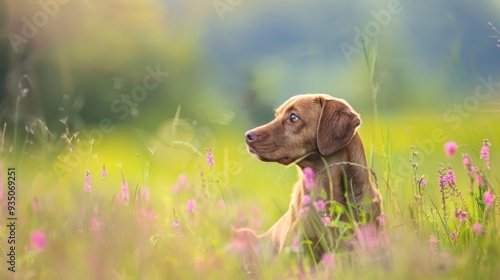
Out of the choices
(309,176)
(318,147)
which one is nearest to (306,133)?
(318,147)

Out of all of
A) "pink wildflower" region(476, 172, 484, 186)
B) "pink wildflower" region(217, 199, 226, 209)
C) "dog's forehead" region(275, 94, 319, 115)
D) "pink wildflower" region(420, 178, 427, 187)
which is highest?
"dog's forehead" region(275, 94, 319, 115)

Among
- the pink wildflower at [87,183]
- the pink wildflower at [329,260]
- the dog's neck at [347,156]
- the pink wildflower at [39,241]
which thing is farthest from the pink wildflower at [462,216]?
the pink wildflower at [39,241]

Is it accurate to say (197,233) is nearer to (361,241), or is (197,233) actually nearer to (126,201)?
(126,201)

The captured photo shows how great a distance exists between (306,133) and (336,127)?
0.26 m

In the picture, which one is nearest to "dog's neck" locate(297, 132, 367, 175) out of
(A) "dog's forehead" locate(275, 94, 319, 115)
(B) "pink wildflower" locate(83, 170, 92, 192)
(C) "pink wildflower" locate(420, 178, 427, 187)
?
(A) "dog's forehead" locate(275, 94, 319, 115)

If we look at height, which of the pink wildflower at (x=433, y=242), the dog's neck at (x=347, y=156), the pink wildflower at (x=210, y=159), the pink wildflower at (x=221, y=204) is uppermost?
the pink wildflower at (x=210, y=159)

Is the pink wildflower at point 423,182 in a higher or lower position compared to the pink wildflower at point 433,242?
higher

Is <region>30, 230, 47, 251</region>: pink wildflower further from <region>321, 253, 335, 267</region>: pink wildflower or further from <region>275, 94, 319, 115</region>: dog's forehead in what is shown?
<region>275, 94, 319, 115</region>: dog's forehead

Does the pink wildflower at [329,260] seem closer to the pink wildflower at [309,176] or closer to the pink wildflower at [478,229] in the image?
the pink wildflower at [309,176]

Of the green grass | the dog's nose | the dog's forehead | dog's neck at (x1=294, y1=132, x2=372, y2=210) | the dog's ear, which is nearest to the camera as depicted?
the green grass

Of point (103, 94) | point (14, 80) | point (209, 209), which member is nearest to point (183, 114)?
point (14, 80)

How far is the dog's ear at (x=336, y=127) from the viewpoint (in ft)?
17.1

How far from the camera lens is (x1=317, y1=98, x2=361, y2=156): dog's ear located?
205 inches

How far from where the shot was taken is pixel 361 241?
356cm
